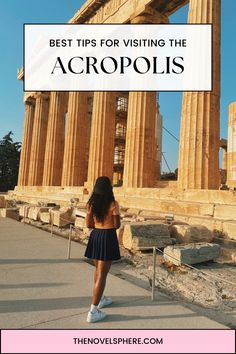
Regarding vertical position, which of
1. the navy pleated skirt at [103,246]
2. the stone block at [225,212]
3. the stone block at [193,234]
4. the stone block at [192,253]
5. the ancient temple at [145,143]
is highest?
the ancient temple at [145,143]

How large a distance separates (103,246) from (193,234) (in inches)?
200

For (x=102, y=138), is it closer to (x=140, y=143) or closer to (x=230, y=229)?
(x=140, y=143)

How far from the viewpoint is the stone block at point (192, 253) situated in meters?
6.61

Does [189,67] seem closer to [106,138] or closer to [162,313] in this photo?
[106,138]

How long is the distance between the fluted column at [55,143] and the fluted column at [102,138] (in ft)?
25.8

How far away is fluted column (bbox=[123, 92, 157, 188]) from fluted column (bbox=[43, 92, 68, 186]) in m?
11.8

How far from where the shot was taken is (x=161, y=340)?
3.08 meters

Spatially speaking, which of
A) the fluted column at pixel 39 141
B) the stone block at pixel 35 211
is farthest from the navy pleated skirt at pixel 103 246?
the fluted column at pixel 39 141

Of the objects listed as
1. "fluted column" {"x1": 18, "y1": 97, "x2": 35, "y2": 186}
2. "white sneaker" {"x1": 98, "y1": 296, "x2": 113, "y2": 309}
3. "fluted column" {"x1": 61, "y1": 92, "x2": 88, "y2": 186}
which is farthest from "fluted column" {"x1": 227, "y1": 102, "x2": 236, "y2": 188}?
"fluted column" {"x1": 18, "y1": 97, "x2": 35, "y2": 186}

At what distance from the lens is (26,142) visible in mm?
35031

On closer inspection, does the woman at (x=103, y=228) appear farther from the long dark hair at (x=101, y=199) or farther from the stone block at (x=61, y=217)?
the stone block at (x=61, y=217)

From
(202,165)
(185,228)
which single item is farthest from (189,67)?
(185,228)

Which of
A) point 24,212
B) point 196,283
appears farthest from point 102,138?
point 196,283

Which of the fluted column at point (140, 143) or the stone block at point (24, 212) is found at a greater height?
the fluted column at point (140, 143)
